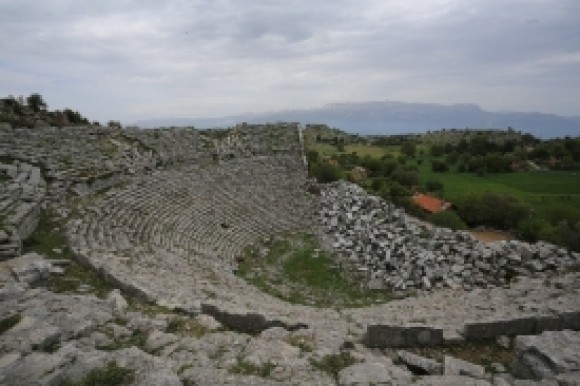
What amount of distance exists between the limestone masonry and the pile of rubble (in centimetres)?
7

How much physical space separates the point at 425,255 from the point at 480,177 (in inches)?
2038

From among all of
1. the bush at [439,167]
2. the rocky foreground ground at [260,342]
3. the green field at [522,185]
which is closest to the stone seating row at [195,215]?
the rocky foreground ground at [260,342]

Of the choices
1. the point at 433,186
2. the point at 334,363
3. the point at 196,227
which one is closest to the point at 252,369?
the point at 334,363

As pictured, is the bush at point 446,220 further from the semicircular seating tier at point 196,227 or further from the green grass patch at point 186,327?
the green grass patch at point 186,327

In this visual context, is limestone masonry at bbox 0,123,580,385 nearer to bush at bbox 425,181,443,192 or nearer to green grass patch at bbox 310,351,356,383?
green grass patch at bbox 310,351,356,383

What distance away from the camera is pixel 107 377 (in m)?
6.51

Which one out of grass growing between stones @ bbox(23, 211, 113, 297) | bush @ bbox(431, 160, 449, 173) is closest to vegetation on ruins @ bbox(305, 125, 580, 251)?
bush @ bbox(431, 160, 449, 173)

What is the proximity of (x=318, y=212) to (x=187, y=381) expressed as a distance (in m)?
21.7

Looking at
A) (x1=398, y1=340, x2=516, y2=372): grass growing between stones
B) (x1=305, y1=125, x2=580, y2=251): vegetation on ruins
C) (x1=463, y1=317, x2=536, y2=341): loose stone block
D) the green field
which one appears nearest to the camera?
(x1=398, y1=340, x2=516, y2=372): grass growing between stones

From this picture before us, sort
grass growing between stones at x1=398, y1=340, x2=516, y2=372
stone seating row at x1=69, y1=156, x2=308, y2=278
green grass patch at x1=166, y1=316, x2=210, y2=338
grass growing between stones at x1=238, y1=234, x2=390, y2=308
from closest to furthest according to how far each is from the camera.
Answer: grass growing between stones at x1=398, y1=340, x2=516, y2=372
green grass patch at x1=166, y1=316, x2=210, y2=338
grass growing between stones at x1=238, y1=234, x2=390, y2=308
stone seating row at x1=69, y1=156, x2=308, y2=278

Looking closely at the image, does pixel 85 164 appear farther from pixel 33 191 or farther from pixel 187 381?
pixel 187 381

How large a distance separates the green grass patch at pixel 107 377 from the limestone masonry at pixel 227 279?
0.16m

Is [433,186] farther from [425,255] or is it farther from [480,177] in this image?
[425,255]

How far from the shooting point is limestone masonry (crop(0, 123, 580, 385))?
290 inches
